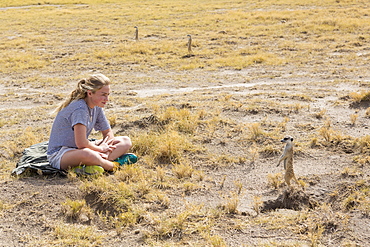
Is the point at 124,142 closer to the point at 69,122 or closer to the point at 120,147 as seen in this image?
the point at 120,147

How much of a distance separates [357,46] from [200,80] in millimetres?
5560

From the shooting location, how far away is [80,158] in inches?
180

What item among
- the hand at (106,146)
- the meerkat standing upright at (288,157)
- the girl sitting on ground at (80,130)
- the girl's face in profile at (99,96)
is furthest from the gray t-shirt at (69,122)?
the meerkat standing upright at (288,157)

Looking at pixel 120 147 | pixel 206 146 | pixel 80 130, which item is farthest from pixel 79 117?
pixel 206 146

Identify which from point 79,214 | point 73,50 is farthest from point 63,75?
point 79,214

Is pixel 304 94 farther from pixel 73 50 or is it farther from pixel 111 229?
pixel 73 50

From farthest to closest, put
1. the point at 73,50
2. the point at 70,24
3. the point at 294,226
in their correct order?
the point at 70,24 < the point at 73,50 < the point at 294,226

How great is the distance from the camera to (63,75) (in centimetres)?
1159

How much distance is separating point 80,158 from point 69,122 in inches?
16.7

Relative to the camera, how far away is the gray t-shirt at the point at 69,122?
4.56 metres

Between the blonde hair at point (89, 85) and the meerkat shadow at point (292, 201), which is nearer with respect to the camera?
the meerkat shadow at point (292, 201)

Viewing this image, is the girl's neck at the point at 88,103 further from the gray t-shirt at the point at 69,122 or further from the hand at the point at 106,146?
the hand at the point at 106,146

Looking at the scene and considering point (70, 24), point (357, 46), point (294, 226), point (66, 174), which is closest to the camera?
point (294, 226)

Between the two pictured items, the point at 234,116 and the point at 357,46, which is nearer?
the point at 234,116
